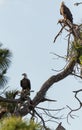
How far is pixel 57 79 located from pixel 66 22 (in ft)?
2.46

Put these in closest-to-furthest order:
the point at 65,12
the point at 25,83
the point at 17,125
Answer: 1. the point at 17,125
2. the point at 65,12
3. the point at 25,83

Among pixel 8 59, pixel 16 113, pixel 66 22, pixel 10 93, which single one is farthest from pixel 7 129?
pixel 8 59

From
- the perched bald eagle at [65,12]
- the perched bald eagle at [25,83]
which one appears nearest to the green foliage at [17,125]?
the perched bald eagle at [65,12]

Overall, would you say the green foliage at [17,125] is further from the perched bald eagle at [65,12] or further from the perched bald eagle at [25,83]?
the perched bald eagle at [25,83]

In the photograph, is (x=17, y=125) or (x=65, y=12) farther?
(x=65, y=12)

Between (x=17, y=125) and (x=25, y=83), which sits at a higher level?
(x=17, y=125)

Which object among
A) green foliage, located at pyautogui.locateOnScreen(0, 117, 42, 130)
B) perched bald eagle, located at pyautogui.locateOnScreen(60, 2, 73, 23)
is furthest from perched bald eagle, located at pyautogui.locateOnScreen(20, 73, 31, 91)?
green foliage, located at pyautogui.locateOnScreen(0, 117, 42, 130)

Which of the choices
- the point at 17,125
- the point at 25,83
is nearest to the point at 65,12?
the point at 25,83

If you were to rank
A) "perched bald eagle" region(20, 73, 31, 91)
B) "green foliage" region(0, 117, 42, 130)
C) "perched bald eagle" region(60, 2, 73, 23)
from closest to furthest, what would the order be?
"green foliage" region(0, 117, 42, 130)
"perched bald eagle" region(60, 2, 73, 23)
"perched bald eagle" region(20, 73, 31, 91)

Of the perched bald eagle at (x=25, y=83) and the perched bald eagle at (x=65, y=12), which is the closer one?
the perched bald eagle at (x=65, y=12)

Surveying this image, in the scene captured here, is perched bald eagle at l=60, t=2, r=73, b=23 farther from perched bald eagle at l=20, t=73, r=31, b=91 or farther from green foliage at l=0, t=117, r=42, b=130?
green foliage at l=0, t=117, r=42, b=130

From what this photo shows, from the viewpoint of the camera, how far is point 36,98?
6.81 meters

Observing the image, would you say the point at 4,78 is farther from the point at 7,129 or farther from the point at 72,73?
the point at 7,129

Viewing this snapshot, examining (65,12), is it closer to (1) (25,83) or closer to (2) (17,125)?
(1) (25,83)
